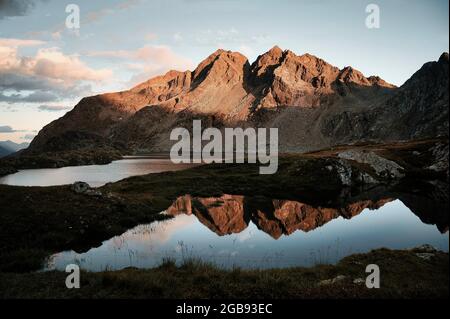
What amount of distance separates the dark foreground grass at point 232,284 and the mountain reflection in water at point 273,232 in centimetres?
572

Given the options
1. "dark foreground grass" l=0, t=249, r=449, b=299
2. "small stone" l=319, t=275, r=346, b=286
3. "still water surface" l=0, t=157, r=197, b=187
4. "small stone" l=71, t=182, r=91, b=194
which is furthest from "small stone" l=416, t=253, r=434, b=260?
"still water surface" l=0, t=157, r=197, b=187

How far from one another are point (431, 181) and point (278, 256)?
5470 cm

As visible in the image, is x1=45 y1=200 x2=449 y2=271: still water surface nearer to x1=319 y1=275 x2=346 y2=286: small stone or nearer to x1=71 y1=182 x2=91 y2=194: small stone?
x1=319 y1=275 x2=346 y2=286: small stone

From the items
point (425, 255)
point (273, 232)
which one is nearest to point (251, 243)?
point (273, 232)

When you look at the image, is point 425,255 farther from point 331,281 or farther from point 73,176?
point 73,176

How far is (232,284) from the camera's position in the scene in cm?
1716

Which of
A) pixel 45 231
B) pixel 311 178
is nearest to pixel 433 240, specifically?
pixel 45 231

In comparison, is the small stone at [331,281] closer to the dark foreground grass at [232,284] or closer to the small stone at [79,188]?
the dark foreground grass at [232,284]

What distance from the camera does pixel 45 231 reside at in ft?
102

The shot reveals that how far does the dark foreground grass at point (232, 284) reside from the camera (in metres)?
15.5

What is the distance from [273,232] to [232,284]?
21.3 metres

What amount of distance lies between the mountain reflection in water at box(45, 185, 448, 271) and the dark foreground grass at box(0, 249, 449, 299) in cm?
572

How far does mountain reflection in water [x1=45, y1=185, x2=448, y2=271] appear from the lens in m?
27.3
